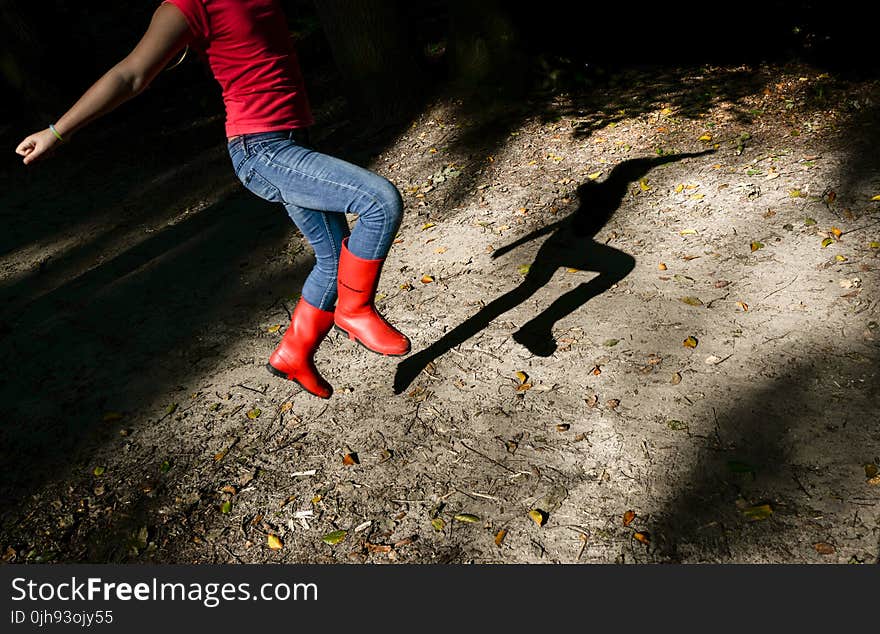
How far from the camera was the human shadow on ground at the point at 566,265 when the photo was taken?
182 inches

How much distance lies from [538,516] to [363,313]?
121 cm

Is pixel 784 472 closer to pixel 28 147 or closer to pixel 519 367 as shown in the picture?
pixel 519 367

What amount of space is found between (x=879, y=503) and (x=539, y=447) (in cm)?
144

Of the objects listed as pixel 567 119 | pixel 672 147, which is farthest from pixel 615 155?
pixel 567 119

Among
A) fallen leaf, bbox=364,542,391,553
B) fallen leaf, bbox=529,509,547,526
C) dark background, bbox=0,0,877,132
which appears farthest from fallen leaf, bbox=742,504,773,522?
dark background, bbox=0,0,877,132

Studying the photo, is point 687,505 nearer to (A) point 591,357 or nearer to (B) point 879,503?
(B) point 879,503

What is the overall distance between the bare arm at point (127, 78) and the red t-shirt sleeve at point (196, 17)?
18 millimetres

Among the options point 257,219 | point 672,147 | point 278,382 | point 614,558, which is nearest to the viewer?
point 614,558

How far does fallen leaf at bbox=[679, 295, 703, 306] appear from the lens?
465 cm

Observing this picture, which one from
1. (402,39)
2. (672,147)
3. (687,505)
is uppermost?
(402,39)

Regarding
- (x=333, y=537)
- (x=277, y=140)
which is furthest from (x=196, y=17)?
(x=333, y=537)

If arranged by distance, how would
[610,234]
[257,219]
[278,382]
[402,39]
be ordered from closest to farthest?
[278,382] → [610,234] → [257,219] → [402,39]

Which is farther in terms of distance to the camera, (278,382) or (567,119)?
(567,119)

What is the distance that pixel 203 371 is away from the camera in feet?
16.3
